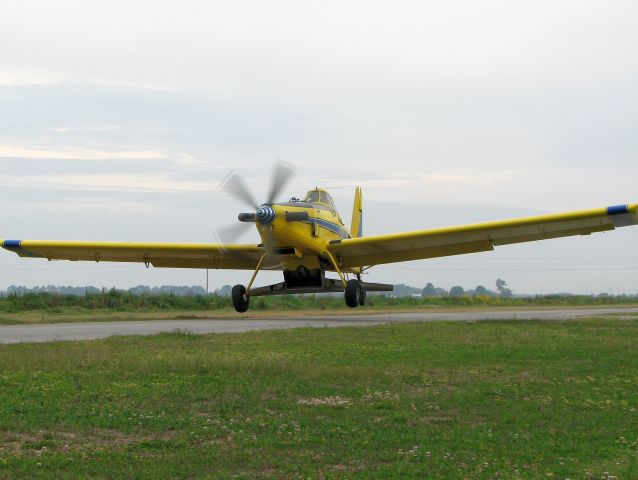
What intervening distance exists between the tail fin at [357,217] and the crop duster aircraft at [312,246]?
4998 millimetres

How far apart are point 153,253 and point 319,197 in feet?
22.0

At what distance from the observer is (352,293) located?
25984 millimetres

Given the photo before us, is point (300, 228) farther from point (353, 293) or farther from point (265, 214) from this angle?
point (353, 293)

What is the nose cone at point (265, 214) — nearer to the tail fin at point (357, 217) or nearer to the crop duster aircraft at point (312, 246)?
the crop duster aircraft at point (312, 246)

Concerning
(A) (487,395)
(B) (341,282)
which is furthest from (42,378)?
(B) (341,282)

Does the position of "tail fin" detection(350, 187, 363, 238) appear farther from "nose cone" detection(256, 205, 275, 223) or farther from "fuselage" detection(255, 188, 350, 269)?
"nose cone" detection(256, 205, 275, 223)

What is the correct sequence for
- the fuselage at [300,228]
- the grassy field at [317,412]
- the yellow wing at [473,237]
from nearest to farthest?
the grassy field at [317,412], the yellow wing at [473,237], the fuselage at [300,228]

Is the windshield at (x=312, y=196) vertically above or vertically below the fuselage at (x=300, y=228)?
above

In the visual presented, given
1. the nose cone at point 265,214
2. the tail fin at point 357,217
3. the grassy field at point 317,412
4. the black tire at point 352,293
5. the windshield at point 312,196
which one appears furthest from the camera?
the tail fin at point 357,217

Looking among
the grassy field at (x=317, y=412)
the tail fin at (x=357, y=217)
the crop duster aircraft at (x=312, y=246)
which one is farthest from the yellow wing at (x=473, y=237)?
the grassy field at (x=317, y=412)

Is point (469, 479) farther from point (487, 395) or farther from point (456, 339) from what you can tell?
point (456, 339)

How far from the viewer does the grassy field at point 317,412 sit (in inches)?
248

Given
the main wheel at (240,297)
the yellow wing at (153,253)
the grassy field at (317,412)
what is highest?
the yellow wing at (153,253)

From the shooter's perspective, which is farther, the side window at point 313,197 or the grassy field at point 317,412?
the side window at point 313,197
